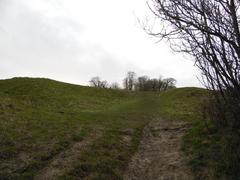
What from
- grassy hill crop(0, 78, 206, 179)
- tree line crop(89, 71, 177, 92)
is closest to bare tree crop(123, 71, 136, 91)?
tree line crop(89, 71, 177, 92)

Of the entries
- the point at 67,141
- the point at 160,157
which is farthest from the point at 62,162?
the point at 160,157

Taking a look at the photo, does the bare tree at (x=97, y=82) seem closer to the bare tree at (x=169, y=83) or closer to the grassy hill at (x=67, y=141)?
the bare tree at (x=169, y=83)

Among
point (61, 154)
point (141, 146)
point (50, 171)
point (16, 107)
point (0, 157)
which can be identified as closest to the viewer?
point (50, 171)

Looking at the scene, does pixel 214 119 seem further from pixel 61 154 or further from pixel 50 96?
pixel 50 96

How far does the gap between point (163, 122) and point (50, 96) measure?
13.4 m

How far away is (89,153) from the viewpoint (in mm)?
10352

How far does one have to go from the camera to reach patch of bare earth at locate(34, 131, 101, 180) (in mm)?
8547

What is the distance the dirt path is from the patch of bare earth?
153 cm

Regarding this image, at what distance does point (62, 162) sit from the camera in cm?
946

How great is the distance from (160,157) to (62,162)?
3.09m

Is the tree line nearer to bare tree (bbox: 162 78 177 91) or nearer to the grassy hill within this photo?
bare tree (bbox: 162 78 177 91)

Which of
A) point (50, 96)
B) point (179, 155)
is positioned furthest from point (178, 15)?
point (50, 96)

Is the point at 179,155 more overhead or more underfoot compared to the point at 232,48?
more underfoot

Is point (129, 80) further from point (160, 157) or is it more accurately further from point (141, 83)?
point (160, 157)
